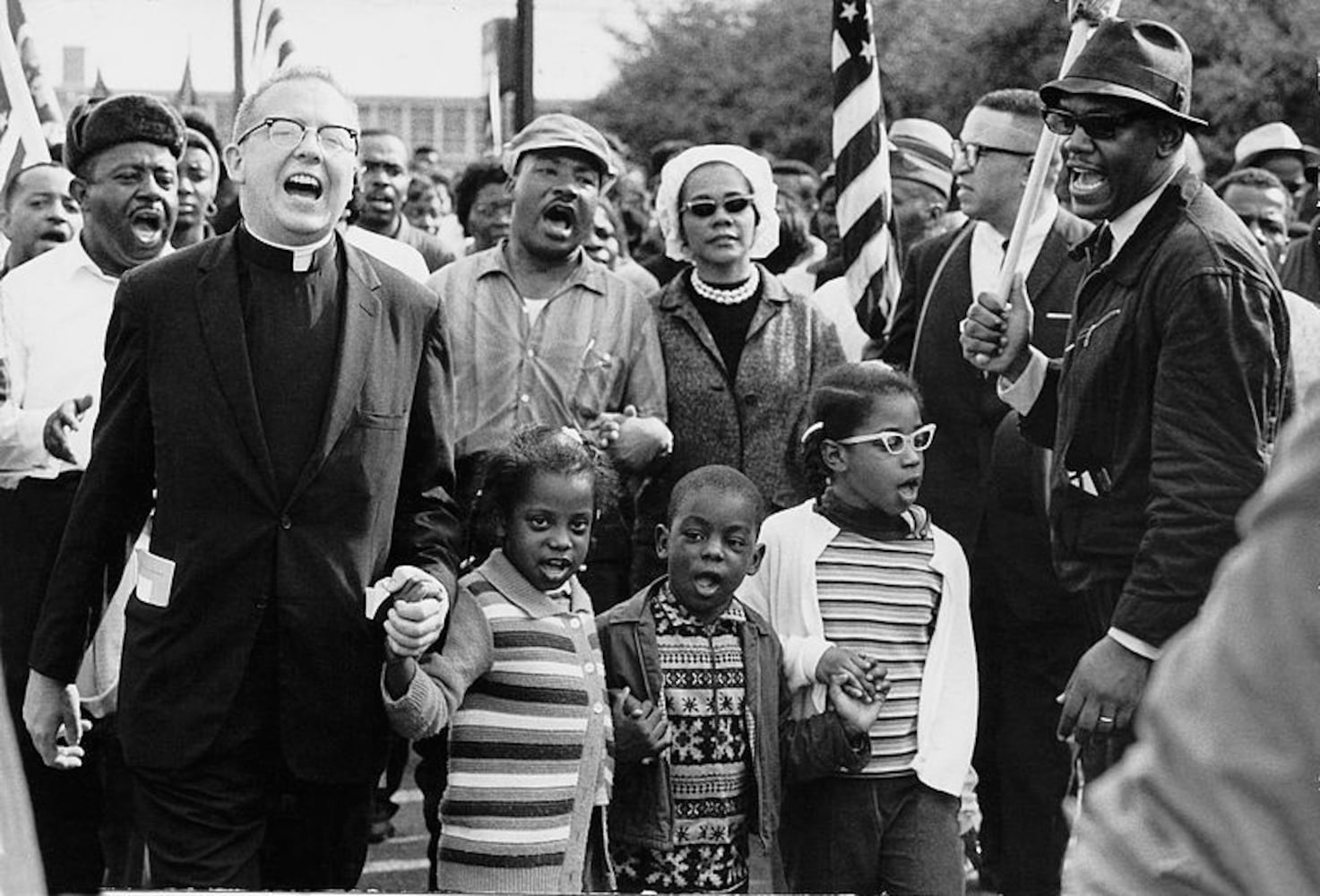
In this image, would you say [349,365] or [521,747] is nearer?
[349,365]

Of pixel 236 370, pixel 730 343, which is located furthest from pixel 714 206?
pixel 236 370

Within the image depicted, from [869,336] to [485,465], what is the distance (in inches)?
83.8

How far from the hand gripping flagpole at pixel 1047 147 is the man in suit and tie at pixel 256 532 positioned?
1568 mm

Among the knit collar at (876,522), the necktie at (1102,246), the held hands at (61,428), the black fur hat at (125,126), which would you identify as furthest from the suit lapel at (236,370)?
the necktie at (1102,246)

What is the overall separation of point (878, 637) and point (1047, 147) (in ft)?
4.23

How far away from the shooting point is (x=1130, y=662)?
4512mm

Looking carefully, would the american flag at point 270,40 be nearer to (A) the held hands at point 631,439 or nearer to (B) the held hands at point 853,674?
(A) the held hands at point 631,439

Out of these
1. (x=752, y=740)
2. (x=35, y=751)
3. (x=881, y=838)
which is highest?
(x=752, y=740)

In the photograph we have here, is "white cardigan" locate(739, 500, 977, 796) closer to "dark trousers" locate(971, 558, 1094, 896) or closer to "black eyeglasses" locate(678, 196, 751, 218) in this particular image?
"dark trousers" locate(971, 558, 1094, 896)

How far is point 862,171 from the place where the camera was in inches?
293

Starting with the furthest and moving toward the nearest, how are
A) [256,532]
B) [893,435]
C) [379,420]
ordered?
[893,435] < [379,420] < [256,532]

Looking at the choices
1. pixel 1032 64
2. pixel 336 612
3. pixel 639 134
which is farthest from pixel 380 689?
pixel 639 134

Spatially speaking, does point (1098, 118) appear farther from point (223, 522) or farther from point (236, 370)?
point (223, 522)

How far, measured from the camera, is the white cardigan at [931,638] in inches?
217
